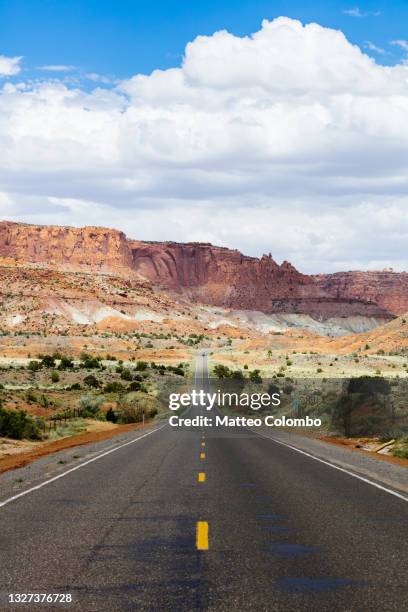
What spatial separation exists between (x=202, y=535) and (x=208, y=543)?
52 centimetres

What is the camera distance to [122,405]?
54281mm

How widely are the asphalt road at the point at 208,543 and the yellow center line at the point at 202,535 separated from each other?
0.5 inches

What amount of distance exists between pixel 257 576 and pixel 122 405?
47577 mm

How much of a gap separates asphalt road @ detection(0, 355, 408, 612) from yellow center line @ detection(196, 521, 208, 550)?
13 millimetres

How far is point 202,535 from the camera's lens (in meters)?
9.48

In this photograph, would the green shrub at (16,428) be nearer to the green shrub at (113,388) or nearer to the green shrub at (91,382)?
the green shrub at (113,388)

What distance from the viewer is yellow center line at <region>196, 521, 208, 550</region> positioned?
28.8 feet

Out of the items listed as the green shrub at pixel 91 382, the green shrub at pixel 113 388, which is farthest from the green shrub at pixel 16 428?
the green shrub at pixel 91 382

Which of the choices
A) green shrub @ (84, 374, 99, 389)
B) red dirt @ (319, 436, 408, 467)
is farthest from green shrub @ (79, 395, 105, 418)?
red dirt @ (319, 436, 408, 467)

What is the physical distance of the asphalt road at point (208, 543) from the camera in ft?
22.0

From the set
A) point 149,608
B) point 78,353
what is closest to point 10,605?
point 149,608

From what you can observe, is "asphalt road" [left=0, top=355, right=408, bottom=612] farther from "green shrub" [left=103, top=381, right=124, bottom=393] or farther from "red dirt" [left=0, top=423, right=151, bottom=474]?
"green shrub" [left=103, top=381, right=124, bottom=393]

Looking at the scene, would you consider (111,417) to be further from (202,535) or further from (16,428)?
(202,535)

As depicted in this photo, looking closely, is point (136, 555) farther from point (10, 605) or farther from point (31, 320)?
point (31, 320)
